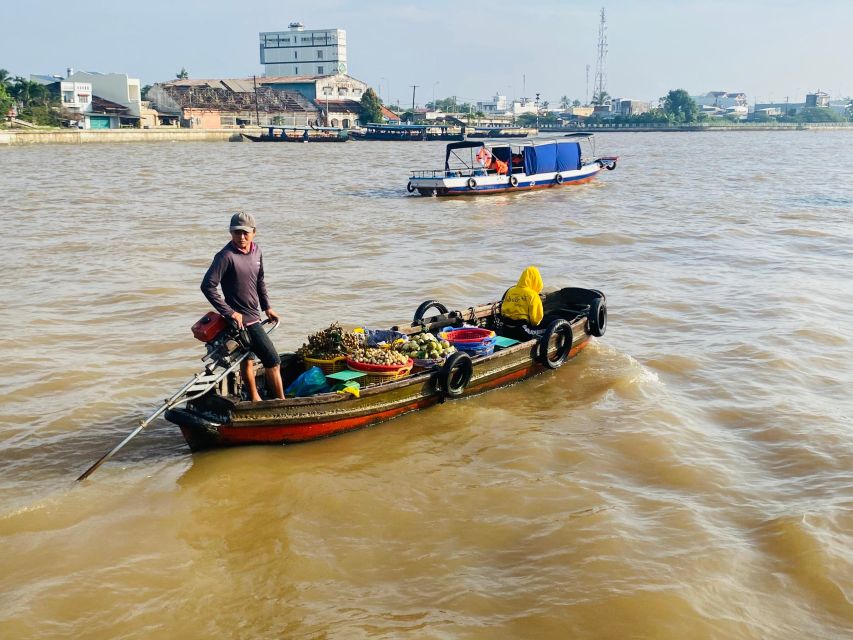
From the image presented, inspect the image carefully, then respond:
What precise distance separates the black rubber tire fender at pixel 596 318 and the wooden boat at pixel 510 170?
1878cm

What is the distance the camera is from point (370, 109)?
94875mm

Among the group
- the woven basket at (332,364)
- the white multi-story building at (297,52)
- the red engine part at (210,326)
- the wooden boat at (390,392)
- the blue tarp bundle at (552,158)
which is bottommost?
the wooden boat at (390,392)

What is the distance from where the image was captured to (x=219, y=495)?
6395 mm

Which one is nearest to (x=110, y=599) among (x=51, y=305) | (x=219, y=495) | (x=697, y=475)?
(x=219, y=495)

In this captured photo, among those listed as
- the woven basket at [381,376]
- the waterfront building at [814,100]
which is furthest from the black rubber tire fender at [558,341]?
the waterfront building at [814,100]

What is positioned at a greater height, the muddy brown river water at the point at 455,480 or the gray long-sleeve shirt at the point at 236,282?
the gray long-sleeve shirt at the point at 236,282

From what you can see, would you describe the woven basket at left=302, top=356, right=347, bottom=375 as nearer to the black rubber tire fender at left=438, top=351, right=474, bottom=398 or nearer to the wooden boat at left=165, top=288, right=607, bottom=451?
the wooden boat at left=165, top=288, right=607, bottom=451

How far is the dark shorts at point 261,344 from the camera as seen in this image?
6.63 m

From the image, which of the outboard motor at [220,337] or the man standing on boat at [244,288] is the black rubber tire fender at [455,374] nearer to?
the man standing on boat at [244,288]

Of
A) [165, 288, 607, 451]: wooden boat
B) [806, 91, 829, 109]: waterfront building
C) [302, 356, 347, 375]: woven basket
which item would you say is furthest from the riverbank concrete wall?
[806, 91, 829, 109]: waterfront building

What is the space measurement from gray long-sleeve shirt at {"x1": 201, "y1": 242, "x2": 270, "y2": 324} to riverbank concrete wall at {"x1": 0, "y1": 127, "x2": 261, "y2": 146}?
5529 centimetres

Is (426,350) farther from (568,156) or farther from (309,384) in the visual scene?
(568,156)

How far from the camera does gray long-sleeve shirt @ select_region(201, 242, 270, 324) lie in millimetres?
6297

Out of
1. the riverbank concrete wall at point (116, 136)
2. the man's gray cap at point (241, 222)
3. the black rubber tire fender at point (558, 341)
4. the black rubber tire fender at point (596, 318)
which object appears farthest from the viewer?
the riverbank concrete wall at point (116, 136)
